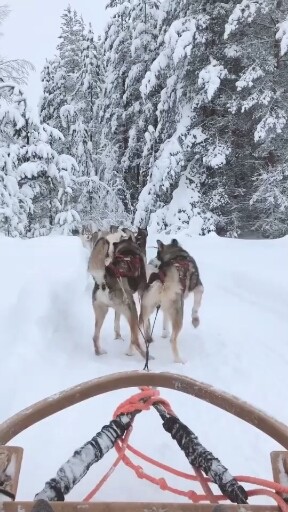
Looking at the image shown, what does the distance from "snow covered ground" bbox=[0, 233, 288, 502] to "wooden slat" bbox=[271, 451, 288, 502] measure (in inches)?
24.1

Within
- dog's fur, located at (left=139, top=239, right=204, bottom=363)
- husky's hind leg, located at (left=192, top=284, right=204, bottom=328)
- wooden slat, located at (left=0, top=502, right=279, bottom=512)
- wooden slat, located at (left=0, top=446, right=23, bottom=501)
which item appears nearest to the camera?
wooden slat, located at (left=0, top=502, right=279, bottom=512)

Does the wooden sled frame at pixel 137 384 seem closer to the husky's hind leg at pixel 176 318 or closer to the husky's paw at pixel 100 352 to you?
the husky's hind leg at pixel 176 318

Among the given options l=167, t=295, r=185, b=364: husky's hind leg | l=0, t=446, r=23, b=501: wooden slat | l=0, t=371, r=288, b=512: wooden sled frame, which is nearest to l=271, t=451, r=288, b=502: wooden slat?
l=0, t=371, r=288, b=512: wooden sled frame

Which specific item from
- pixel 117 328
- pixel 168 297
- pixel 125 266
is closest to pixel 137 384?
pixel 168 297

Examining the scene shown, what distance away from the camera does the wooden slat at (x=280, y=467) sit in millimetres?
1792

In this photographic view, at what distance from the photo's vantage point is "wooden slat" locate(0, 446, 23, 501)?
5.61 feet

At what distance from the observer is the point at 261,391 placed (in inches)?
137

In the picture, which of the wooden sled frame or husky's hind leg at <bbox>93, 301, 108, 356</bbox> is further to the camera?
husky's hind leg at <bbox>93, 301, 108, 356</bbox>

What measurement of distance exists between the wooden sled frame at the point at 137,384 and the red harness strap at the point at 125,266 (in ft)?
6.39

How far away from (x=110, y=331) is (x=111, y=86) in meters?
15.1

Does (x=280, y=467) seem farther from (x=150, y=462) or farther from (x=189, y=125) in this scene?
(x=189, y=125)

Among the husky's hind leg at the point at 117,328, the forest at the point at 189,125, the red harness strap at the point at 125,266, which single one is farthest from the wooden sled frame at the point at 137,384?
the forest at the point at 189,125

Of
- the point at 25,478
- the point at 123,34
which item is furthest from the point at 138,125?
the point at 25,478

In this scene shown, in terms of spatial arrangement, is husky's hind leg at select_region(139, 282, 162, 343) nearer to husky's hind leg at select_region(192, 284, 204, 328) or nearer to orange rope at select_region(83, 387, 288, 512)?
husky's hind leg at select_region(192, 284, 204, 328)
